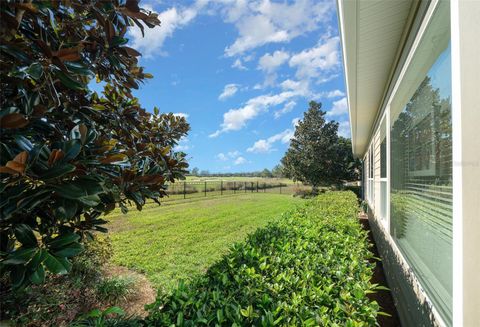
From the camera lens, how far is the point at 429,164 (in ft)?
7.59

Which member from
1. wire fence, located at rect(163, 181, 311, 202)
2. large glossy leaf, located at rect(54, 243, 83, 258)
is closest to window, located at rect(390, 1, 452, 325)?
large glossy leaf, located at rect(54, 243, 83, 258)

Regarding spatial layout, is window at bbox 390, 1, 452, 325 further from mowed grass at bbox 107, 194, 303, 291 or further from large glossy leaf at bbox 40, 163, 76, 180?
mowed grass at bbox 107, 194, 303, 291

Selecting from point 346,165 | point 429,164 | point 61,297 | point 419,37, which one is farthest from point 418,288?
point 346,165

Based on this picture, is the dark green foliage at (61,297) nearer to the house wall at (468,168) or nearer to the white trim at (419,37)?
the house wall at (468,168)

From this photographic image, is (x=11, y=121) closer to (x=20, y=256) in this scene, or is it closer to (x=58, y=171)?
(x=58, y=171)

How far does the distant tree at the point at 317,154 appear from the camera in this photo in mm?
27000

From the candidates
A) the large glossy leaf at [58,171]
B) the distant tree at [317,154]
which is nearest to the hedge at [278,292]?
the large glossy leaf at [58,171]

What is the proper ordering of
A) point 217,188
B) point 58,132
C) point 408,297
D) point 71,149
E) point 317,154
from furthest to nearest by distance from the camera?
point 317,154 < point 217,188 < point 408,297 < point 58,132 < point 71,149

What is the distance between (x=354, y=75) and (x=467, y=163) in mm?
3312

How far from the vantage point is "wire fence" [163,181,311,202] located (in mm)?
19219

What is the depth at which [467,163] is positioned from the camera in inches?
56.6

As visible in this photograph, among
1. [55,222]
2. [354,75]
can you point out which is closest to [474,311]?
[55,222]

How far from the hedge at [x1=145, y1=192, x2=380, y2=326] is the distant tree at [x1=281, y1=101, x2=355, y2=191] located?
2491 centimetres

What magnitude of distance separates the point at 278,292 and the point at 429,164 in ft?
5.38
